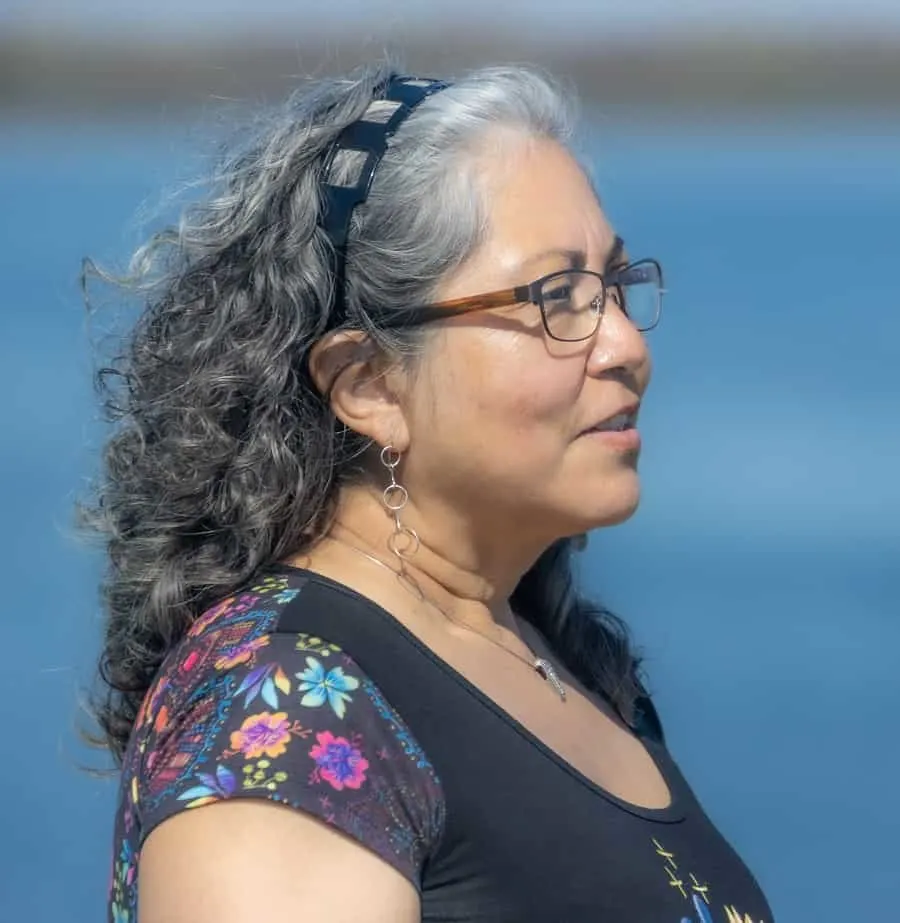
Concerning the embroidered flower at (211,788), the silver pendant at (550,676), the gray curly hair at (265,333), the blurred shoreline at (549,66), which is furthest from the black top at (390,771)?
the blurred shoreline at (549,66)

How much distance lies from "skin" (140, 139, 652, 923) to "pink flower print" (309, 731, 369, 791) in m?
0.25

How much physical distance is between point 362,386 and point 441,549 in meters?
0.19

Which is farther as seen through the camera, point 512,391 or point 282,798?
point 512,391

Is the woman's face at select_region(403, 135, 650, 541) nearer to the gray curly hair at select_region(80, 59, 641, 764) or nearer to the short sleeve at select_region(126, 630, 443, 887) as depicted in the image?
the gray curly hair at select_region(80, 59, 641, 764)

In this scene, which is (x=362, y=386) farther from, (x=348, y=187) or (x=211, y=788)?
(x=211, y=788)

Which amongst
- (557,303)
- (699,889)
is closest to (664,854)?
(699,889)

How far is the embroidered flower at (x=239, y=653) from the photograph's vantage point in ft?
4.72

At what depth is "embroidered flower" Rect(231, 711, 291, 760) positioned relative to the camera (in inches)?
53.1

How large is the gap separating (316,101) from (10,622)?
2.47 metres

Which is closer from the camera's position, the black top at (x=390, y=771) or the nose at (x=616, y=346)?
the black top at (x=390, y=771)

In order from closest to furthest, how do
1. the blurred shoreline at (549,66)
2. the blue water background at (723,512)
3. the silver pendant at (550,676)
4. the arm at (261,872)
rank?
the arm at (261,872), the silver pendant at (550,676), the blue water background at (723,512), the blurred shoreline at (549,66)

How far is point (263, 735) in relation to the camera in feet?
4.46

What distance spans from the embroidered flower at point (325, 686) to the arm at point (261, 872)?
11 centimetres

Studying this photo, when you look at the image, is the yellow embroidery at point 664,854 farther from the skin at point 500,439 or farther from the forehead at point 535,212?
the forehead at point 535,212
